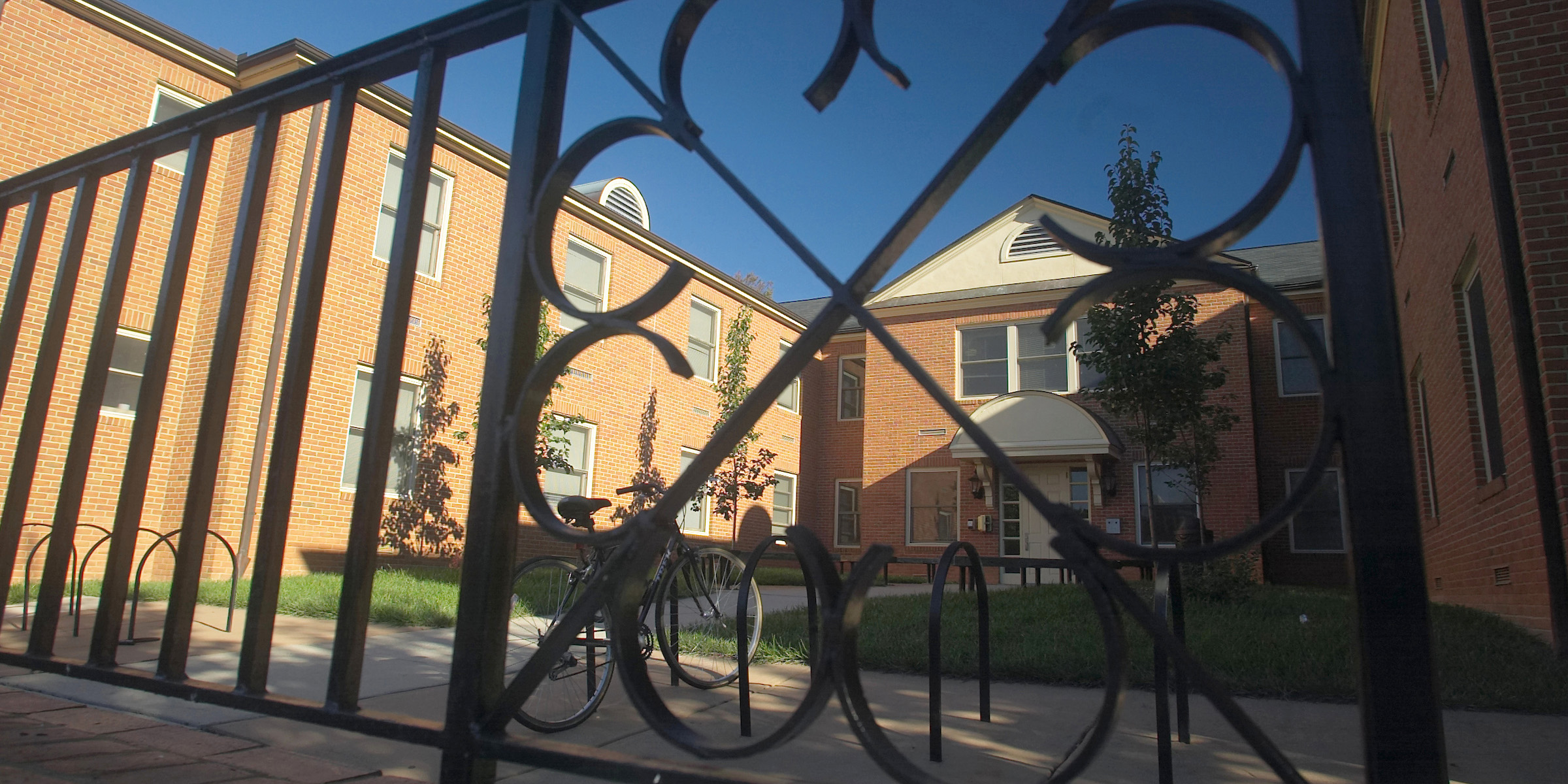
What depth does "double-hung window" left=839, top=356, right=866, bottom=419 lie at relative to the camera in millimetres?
21203

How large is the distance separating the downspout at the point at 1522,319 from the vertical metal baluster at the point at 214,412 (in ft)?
6.13

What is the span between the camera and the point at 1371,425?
74 cm

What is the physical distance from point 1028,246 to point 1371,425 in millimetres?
17714

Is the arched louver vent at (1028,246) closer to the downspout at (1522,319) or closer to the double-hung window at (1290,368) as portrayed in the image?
the double-hung window at (1290,368)

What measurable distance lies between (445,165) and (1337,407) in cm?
1334

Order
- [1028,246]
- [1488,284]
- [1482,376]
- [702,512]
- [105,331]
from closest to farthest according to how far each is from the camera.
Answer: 1. [105,331]
2. [1488,284]
3. [1482,376]
4. [702,512]
5. [1028,246]

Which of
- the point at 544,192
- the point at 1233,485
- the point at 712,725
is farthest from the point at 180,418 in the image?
the point at 1233,485

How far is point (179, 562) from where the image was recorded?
144cm

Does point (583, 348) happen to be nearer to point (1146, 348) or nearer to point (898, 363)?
point (898, 363)

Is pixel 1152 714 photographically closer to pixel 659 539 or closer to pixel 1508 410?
pixel 659 539

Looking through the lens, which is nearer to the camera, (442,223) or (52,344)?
(52,344)

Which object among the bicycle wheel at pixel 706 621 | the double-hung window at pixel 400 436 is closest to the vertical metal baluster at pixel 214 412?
the bicycle wheel at pixel 706 621

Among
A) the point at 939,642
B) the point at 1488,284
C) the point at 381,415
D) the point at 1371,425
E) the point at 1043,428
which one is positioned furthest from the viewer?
the point at 1043,428

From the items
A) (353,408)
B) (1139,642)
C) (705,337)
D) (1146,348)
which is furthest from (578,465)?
(1139,642)
